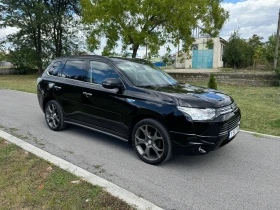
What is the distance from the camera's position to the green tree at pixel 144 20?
559 inches

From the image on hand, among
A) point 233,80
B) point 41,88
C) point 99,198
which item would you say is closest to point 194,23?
point 233,80

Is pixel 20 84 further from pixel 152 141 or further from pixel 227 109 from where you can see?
pixel 227 109

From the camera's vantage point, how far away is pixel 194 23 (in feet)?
50.6

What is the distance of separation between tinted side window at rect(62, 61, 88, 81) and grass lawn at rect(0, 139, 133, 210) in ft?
6.14

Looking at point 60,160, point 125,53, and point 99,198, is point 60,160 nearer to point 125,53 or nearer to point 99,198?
point 99,198

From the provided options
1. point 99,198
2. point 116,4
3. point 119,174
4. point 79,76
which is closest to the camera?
point 99,198

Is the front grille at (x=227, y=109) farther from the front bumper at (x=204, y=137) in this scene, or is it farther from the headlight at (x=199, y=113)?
the headlight at (x=199, y=113)

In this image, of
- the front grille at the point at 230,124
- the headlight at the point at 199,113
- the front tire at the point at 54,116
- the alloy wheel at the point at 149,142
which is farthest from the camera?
the front tire at the point at 54,116

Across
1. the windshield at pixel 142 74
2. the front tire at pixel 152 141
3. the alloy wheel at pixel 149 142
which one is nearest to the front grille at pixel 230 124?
the front tire at pixel 152 141

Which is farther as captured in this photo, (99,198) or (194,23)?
(194,23)

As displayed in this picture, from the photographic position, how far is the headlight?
3377 millimetres

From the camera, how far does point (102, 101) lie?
432 centimetres

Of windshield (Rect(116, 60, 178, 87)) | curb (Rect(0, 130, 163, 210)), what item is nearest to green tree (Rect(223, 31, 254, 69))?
windshield (Rect(116, 60, 178, 87))

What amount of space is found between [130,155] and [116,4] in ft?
40.1
